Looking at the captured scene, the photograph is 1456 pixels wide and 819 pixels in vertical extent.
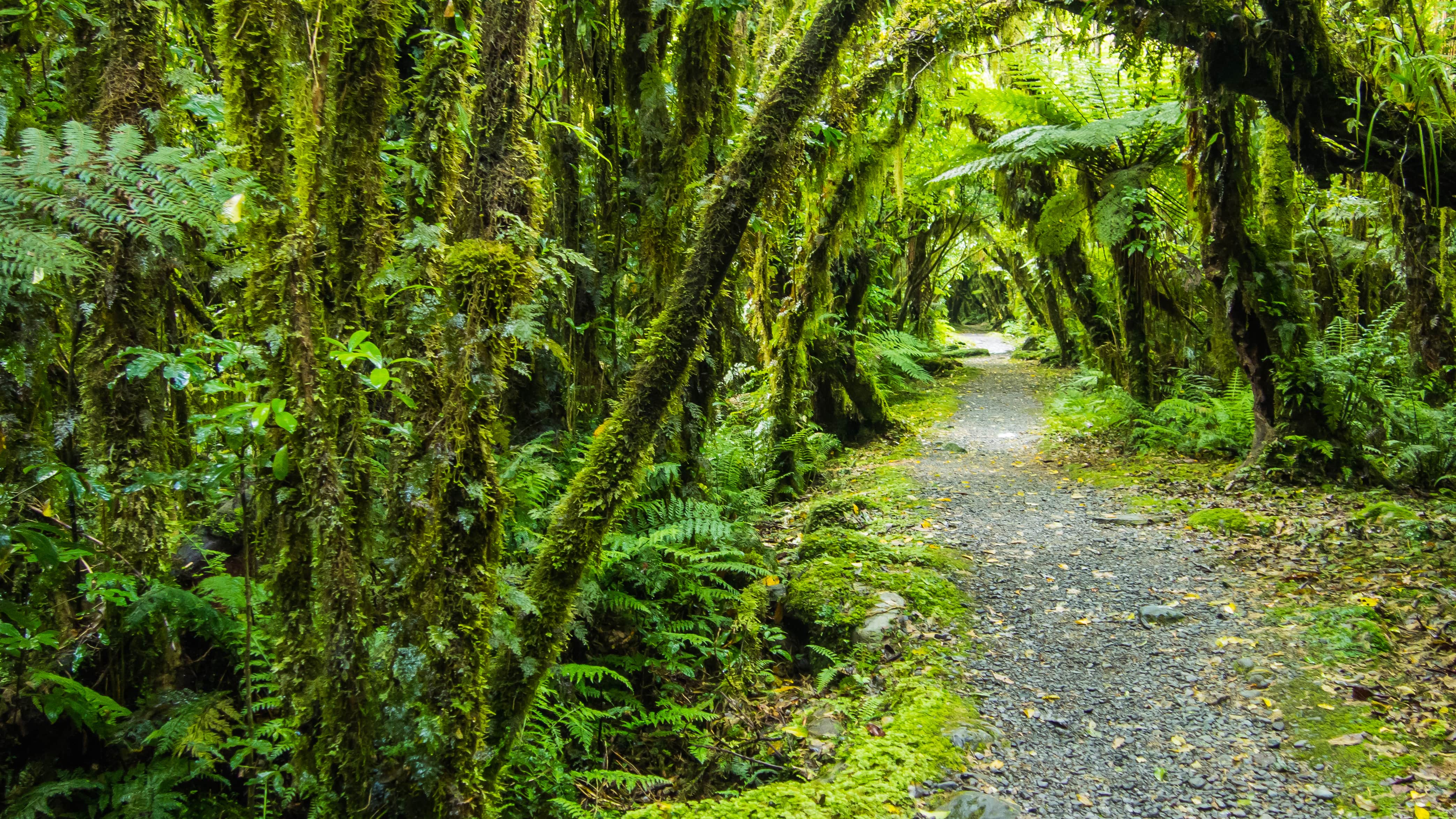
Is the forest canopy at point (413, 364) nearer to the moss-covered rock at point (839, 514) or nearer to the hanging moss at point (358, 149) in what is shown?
the hanging moss at point (358, 149)

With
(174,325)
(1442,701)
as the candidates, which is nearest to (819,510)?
(1442,701)

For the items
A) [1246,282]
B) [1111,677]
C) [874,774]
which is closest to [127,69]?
[874,774]

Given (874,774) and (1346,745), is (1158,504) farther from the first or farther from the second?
(874,774)

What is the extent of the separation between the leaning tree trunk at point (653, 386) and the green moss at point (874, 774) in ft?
3.07

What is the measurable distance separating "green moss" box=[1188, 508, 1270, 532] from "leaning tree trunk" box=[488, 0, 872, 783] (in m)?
5.07

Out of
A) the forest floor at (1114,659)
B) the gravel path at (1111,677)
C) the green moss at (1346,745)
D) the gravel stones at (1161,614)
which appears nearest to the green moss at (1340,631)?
the forest floor at (1114,659)

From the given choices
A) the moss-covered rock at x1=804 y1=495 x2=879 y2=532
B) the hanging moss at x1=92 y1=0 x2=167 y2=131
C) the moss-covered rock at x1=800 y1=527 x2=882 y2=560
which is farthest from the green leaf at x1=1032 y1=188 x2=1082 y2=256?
the hanging moss at x1=92 y1=0 x2=167 y2=131

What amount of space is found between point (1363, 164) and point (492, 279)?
5.32 meters

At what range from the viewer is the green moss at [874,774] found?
2949mm

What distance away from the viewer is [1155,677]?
13.1 feet

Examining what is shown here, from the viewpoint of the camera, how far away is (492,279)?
7.39 feet

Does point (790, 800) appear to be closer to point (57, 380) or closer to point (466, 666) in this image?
point (466, 666)

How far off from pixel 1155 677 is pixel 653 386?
334 centimetres

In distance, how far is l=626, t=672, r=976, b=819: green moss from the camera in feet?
9.68
